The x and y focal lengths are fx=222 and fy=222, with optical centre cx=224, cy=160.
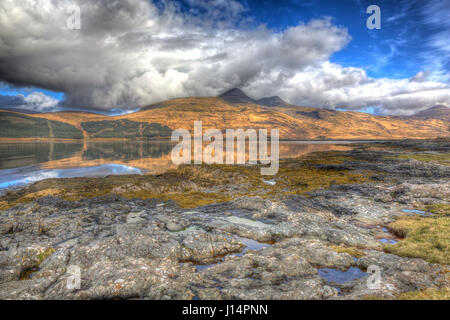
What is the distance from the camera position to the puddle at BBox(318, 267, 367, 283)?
11.9 m

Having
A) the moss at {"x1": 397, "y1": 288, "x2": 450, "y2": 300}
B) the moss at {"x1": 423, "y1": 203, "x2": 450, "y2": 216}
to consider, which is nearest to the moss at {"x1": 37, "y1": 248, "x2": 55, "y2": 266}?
the moss at {"x1": 397, "y1": 288, "x2": 450, "y2": 300}

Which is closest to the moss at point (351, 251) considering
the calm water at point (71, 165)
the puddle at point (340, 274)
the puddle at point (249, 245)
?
the puddle at point (340, 274)

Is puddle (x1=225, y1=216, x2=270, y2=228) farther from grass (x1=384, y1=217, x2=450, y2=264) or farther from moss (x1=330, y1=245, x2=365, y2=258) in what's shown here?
grass (x1=384, y1=217, x2=450, y2=264)

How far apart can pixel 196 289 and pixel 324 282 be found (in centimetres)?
643

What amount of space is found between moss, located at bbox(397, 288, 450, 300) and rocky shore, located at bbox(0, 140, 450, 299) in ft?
0.23

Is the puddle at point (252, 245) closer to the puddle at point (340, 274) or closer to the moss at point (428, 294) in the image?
the puddle at point (340, 274)

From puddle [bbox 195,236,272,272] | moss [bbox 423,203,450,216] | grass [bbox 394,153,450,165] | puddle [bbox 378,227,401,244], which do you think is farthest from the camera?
grass [bbox 394,153,450,165]

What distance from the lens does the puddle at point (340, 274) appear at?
11.9 meters

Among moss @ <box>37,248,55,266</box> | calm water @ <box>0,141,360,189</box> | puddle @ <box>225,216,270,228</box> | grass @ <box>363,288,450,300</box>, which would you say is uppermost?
calm water @ <box>0,141,360,189</box>

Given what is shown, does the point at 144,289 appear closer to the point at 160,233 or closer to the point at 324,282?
the point at 160,233

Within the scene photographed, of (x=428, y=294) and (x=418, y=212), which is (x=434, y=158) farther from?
(x=428, y=294)

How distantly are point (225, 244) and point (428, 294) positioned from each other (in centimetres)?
1093

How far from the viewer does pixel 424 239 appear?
15.7m

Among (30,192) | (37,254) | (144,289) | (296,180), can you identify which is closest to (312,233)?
(144,289)
